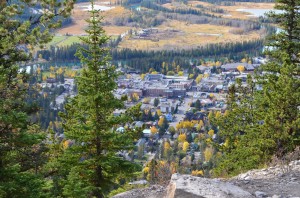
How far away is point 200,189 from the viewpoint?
982 centimetres

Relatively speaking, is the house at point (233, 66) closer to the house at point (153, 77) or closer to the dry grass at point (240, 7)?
the house at point (153, 77)

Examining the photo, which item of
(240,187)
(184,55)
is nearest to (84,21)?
(184,55)

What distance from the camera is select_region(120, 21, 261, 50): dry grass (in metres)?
136

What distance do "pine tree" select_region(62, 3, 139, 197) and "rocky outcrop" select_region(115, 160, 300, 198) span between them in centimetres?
127

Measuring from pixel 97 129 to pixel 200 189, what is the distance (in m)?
4.60

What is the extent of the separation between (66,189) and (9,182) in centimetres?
129

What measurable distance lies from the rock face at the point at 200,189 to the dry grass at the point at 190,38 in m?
124

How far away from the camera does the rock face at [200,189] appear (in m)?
9.70

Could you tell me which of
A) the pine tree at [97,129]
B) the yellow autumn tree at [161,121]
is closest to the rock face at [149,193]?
the pine tree at [97,129]

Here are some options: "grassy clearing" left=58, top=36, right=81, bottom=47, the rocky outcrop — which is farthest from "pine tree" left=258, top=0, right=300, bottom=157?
"grassy clearing" left=58, top=36, right=81, bottom=47

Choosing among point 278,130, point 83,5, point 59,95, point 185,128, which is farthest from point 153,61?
point 278,130

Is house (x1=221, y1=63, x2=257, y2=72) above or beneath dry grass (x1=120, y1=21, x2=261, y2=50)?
beneath

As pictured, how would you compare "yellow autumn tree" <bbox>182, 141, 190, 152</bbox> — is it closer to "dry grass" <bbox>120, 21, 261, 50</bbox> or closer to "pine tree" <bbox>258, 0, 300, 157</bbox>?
"pine tree" <bbox>258, 0, 300, 157</bbox>

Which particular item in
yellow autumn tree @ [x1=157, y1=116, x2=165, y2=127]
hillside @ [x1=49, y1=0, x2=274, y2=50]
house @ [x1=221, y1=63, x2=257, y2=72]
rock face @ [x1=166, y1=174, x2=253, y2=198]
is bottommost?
yellow autumn tree @ [x1=157, y1=116, x2=165, y2=127]
